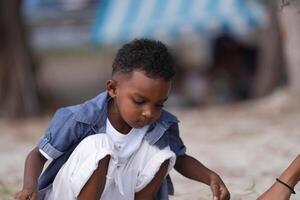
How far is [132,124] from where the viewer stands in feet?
8.25

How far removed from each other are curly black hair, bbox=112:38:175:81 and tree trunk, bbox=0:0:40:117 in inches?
254

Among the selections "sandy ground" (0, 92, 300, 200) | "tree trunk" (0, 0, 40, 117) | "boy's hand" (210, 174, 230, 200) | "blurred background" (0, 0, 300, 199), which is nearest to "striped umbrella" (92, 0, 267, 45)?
"blurred background" (0, 0, 300, 199)

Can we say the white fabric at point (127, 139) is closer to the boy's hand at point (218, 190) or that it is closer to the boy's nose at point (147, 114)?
the boy's nose at point (147, 114)

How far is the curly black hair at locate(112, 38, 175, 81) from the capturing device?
8.00ft

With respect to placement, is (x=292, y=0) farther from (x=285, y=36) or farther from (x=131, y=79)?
(x=285, y=36)

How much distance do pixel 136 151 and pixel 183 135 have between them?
322 cm

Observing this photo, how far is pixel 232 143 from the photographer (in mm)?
5090

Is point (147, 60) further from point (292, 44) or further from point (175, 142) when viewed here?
point (292, 44)

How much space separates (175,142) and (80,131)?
397 millimetres

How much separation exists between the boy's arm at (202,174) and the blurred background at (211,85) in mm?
415

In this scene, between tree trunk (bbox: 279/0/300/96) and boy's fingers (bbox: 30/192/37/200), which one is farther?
tree trunk (bbox: 279/0/300/96)

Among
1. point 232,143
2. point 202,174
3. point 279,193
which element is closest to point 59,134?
point 202,174

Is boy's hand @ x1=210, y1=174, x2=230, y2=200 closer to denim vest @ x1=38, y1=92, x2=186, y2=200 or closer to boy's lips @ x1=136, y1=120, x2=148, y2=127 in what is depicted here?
denim vest @ x1=38, y1=92, x2=186, y2=200

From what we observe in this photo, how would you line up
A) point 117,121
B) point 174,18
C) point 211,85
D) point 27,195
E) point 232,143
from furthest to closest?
point 211,85 → point 174,18 → point 232,143 → point 117,121 → point 27,195
